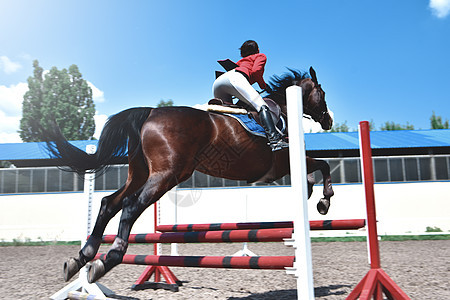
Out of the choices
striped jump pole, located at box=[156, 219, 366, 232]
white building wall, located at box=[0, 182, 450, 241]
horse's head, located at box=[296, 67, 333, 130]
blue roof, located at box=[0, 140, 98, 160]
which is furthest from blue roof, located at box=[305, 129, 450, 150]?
striped jump pole, located at box=[156, 219, 366, 232]

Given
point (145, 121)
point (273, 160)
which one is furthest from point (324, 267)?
point (145, 121)

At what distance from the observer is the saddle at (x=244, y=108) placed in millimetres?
3053

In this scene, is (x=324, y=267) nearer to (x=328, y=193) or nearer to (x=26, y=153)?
(x=328, y=193)

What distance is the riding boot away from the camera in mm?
2965

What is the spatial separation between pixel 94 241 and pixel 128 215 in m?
0.49

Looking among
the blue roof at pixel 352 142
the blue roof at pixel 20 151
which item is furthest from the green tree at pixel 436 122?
the blue roof at pixel 20 151

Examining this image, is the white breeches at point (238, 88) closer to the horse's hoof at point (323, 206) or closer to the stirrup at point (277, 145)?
the stirrup at point (277, 145)

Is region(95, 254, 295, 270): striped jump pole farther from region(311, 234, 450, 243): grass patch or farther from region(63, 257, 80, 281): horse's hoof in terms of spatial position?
region(311, 234, 450, 243): grass patch

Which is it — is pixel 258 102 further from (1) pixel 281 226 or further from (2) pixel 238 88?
(1) pixel 281 226

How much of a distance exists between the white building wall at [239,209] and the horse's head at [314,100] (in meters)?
7.91

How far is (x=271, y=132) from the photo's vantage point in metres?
2.98

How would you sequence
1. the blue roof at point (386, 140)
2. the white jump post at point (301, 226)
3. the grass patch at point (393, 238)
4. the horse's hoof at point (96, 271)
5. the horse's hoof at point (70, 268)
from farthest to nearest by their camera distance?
the blue roof at point (386, 140) → the grass patch at point (393, 238) → the horse's hoof at point (70, 268) → the horse's hoof at point (96, 271) → the white jump post at point (301, 226)

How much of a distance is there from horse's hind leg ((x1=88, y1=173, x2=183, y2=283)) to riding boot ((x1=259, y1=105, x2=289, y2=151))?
2.83 ft

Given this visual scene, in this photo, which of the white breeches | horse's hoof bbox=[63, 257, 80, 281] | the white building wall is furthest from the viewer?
the white building wall
